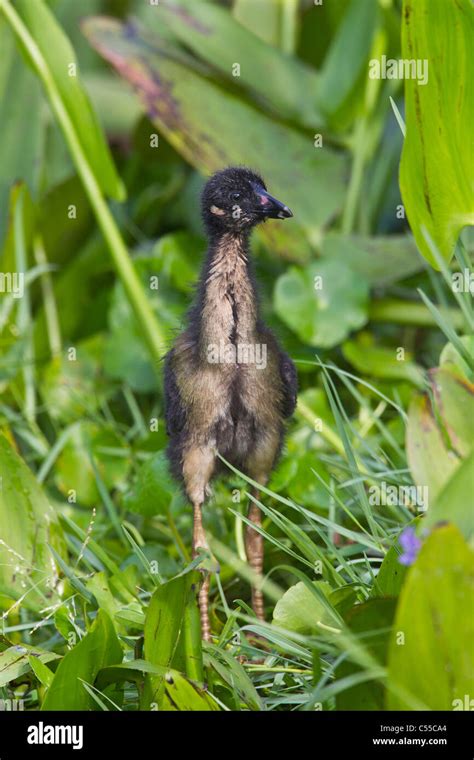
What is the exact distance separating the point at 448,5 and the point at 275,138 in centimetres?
130

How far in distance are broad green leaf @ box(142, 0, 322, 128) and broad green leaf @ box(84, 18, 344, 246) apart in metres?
0.08

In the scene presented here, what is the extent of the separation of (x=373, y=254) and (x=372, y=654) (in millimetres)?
1585

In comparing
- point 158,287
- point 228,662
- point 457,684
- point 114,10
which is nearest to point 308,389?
point 158,287

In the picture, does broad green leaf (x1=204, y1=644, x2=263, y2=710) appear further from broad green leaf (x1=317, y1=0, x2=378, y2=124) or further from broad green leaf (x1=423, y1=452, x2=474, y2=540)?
broad green leaf (x1=317, y1=0, x2=378, y2=124)

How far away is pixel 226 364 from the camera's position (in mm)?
1465

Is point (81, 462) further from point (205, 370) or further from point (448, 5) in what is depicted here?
point (448, 5)

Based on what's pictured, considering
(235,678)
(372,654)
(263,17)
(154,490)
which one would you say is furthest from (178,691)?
(263,17)

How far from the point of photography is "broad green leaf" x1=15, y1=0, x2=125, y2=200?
7.45 ft

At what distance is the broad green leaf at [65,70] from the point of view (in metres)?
2.27

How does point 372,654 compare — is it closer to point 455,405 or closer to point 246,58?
point 455,405

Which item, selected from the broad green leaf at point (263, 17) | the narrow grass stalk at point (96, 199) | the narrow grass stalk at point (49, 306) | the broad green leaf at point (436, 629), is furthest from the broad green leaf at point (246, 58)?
the broad green leaf at point (436, 629)

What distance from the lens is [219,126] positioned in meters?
2.69

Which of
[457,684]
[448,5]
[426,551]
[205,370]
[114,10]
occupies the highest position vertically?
[114,10]

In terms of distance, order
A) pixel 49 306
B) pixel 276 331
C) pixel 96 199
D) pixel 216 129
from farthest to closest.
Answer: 1. pixel 49 306
2. pixel 216 129
3. pixel 96 199
4. pixel 276 331
